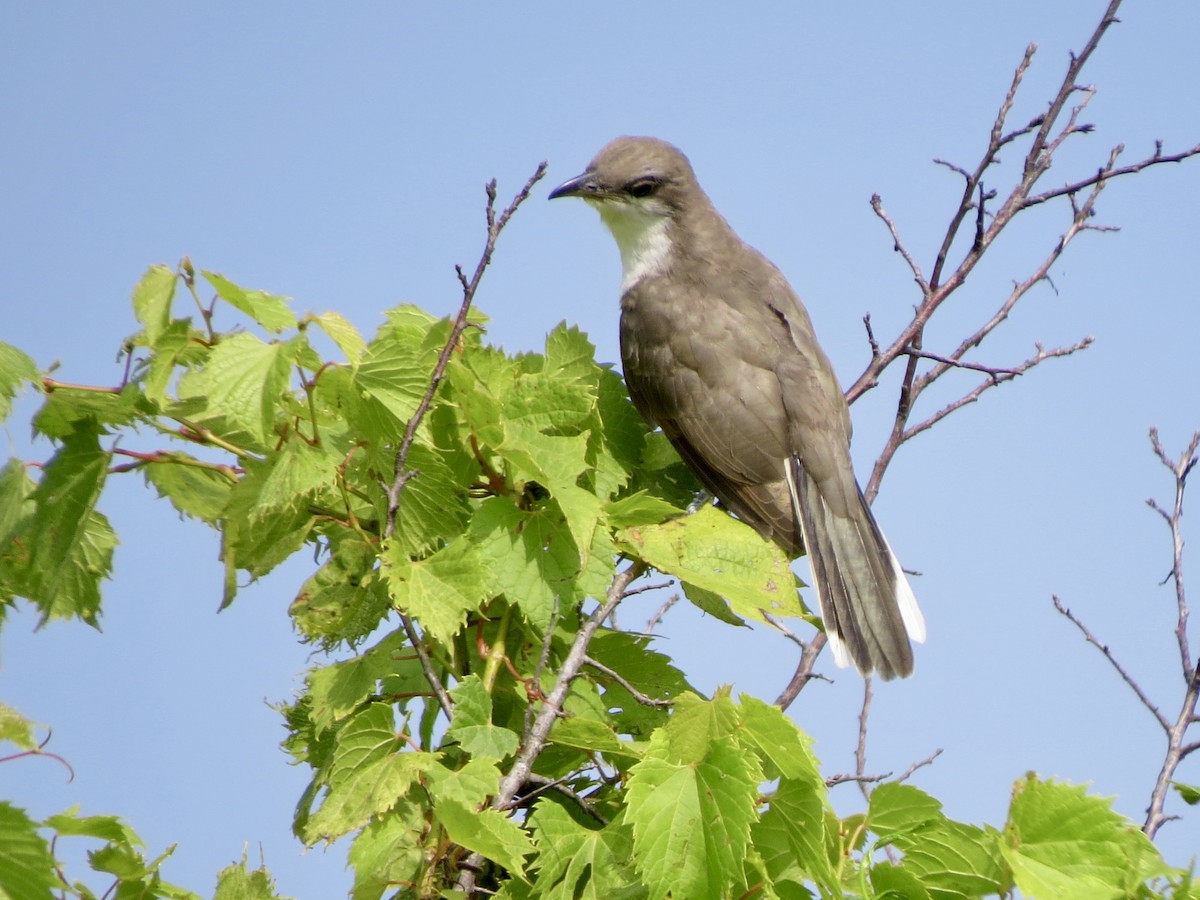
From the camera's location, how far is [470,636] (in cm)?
252

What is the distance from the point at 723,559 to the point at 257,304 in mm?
1113

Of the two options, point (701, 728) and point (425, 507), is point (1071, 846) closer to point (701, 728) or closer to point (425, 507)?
point (701, 728)

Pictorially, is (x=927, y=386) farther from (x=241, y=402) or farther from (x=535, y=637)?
(x=241, y=402)

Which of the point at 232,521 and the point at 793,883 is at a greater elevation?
the point at 232,521

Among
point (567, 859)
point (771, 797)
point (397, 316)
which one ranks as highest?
point (397, 316)

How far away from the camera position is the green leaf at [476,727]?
2.21m

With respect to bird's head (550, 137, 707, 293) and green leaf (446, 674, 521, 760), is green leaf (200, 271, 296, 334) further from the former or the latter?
bird's head (550, 137, 707, 293)

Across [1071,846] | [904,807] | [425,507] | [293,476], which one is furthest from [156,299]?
[1071,846]

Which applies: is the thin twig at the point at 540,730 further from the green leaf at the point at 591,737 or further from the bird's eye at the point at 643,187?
the bird's eye at the point at 643,187

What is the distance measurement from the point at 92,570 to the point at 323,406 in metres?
0.69

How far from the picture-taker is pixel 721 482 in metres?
3.97

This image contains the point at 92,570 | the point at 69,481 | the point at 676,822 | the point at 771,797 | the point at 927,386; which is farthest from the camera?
the point at 927,386

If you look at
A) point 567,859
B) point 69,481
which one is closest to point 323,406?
point 69,481

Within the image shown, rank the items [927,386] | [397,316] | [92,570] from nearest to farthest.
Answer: [92,570], [397,316], [927,386]
